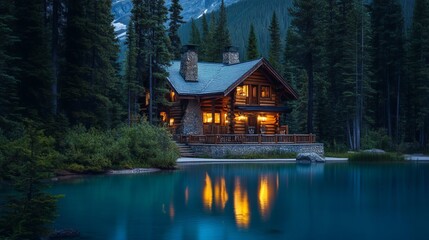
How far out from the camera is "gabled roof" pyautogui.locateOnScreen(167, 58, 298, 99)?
134 feet

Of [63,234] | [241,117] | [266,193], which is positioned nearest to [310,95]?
[241,117]

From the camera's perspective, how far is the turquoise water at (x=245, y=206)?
1180 centimetres

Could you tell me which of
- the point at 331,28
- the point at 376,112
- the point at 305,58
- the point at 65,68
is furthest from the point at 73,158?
the point at 376,112

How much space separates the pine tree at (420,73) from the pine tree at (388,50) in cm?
125

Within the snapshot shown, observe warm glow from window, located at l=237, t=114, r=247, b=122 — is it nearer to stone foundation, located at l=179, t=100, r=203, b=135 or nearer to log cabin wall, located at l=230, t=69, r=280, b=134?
log cabin wall, located at l=230, t=69, r=280, b=134

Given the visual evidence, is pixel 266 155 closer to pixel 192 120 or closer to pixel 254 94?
pixel 254 94

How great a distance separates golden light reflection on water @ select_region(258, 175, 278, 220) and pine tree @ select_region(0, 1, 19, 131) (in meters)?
12.2

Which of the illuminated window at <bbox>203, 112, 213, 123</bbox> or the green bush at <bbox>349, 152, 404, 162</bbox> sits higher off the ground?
the illuminated window at <bbox>203, 112, 213, 123</bbox>

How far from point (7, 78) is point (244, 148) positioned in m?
19.7

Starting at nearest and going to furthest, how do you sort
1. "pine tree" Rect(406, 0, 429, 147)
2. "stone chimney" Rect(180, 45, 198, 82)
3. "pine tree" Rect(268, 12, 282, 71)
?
"stone chimney" Rect(180, 45, 198, 82) < "pine tree" Rect(406, 0, 429, 147) < "pine tree" Rect(268, 12, 282, 71)

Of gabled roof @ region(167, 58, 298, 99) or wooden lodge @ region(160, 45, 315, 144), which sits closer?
gabled roof @ region(167, 58, 298, 99)

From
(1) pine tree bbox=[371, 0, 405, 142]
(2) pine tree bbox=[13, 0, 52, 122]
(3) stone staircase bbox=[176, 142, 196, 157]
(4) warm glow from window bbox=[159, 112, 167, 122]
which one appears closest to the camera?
(2) pine tree bbox=[13, 0, 52, 122]

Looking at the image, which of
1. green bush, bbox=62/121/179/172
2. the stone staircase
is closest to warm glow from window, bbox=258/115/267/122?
the stone staircase

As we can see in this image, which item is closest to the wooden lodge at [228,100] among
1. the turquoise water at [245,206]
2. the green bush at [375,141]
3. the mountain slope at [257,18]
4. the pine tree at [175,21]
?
the green bush at [375,141]
